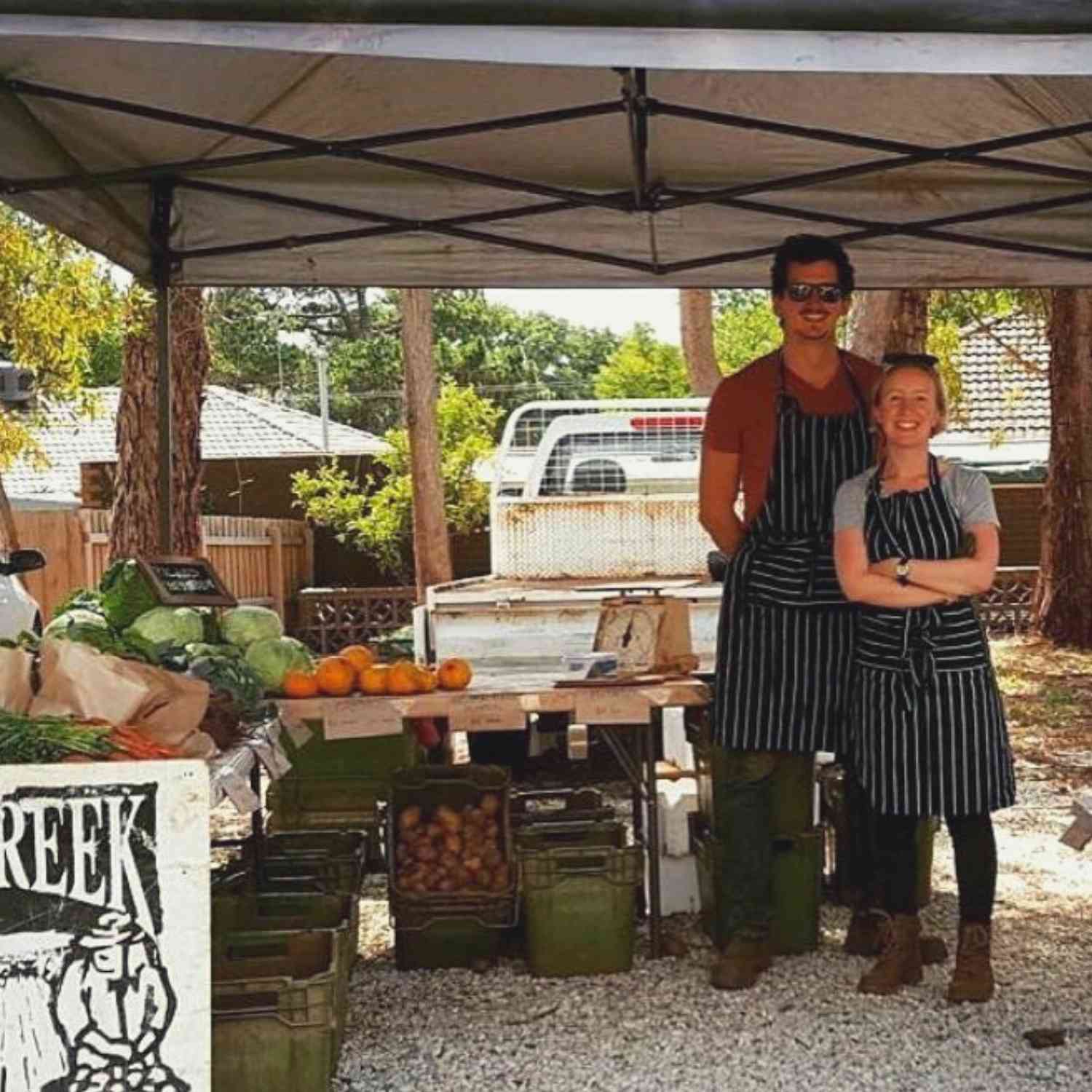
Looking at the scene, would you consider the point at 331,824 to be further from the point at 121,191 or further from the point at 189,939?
the point at 189,939

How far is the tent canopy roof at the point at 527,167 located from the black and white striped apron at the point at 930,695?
115 cm

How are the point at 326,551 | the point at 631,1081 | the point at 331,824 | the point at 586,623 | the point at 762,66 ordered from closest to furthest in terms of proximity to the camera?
the point at 762,66 → the point at 631,1081 → the point at 331,824 → the point at 586,623 → the point at 326,551

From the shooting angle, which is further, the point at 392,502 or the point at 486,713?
the point at 392,502

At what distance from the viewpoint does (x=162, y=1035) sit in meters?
2.78

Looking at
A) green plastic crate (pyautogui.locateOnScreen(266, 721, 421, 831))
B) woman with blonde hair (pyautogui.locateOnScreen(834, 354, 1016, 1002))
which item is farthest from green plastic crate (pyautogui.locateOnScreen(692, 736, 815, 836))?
green plastic crate (pyautogui.locateOnScreen(266, 721, 421, 831))

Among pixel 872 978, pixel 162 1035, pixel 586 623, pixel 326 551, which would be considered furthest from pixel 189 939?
pixel 326 551

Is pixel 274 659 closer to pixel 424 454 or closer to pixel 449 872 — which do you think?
pixel 449 872

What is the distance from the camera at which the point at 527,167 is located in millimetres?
5621

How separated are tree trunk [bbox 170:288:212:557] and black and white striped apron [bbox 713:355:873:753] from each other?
259 inches

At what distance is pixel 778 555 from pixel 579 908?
1.17 m

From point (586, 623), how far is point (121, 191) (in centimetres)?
279

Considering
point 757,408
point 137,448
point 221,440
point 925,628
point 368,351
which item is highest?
point 368,351

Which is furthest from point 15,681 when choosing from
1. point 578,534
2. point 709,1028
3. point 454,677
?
point 578,534

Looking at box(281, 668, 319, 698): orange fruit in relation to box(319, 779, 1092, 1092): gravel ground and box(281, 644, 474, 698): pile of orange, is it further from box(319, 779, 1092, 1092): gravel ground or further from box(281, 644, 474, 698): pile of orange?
box(319, 779, 1092, 1092): gravel ground
